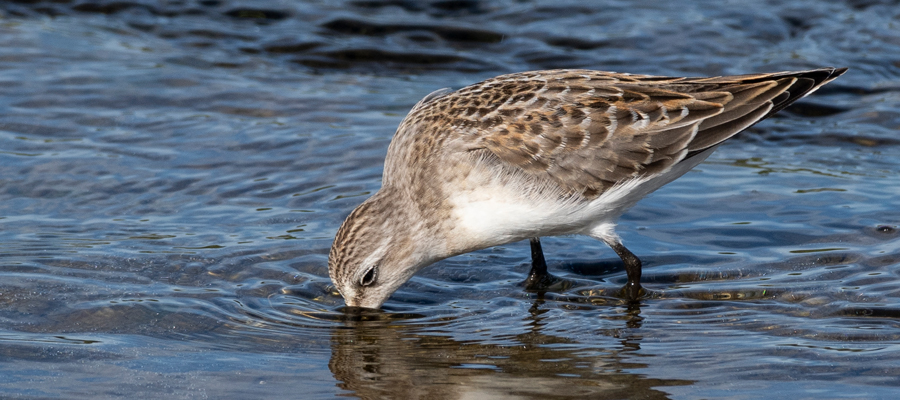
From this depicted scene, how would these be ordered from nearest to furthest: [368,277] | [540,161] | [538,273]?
[540,161], [368,277], [538,273]

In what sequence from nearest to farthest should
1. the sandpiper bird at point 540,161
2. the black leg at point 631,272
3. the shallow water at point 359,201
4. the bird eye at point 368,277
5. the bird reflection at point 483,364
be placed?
the bird reflection at point 483,364 → the shallow water at point 359,201 → the sandpiper bird at point 540,161 → the bird eye at point 368,277 → the black leg at point 631,272

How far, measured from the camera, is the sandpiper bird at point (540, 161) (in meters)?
7.05

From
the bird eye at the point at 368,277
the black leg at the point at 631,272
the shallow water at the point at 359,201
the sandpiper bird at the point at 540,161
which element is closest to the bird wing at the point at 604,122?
the sandpiper bird at the point at 540,161

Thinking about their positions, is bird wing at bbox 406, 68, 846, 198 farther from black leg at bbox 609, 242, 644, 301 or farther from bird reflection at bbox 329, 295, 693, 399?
bird reflection at bbox 329, 295, 693, 399

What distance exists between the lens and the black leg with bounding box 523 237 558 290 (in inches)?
295

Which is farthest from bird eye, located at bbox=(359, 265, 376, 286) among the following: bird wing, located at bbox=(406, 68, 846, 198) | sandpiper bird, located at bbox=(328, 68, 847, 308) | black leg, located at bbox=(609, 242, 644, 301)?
black leg, located at bbox=(609, 242, 644, 301)

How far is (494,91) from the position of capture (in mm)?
7387

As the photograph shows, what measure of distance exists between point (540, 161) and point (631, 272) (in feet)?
3.53

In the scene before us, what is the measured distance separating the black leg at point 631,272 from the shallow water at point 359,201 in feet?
0.66

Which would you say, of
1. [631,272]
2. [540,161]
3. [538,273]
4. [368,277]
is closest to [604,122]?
[540,161]

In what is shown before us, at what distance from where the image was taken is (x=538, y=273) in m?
7.58

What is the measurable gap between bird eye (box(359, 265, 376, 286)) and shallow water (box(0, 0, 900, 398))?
0.27 metres

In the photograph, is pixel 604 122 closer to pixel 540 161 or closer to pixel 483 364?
pixel 540 161

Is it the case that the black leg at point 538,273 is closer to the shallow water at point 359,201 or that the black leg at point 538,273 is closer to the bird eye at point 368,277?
the shallow water at point 359,201
